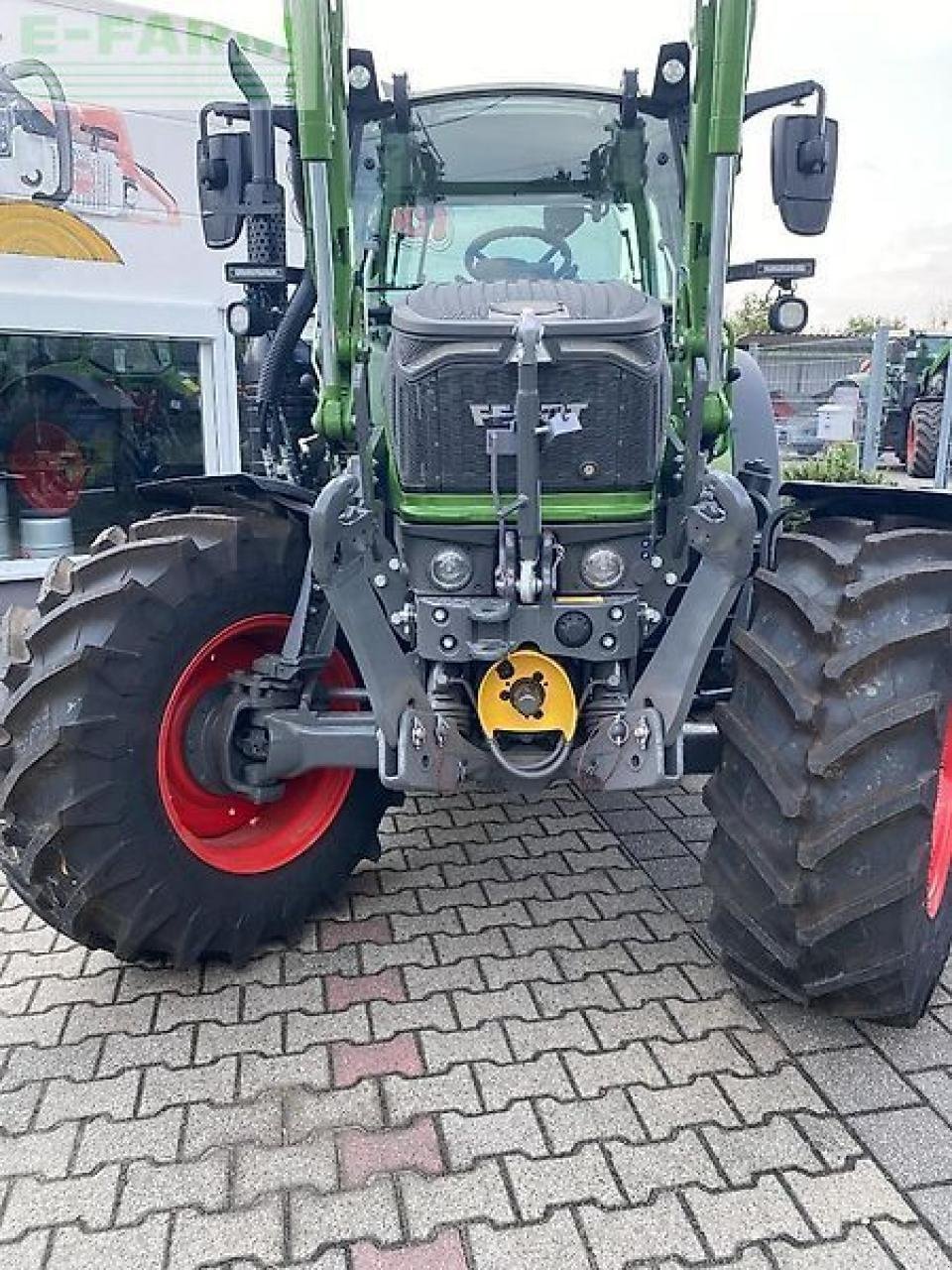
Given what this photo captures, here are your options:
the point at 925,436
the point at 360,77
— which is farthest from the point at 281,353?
the point at 925,436

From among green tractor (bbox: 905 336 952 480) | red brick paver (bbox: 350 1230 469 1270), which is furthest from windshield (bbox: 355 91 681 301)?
green tractor (bbox: 905 336 952 480)

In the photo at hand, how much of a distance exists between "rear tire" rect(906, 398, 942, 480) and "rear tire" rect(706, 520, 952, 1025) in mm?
13319

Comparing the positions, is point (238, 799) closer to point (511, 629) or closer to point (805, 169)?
point (511, 629)

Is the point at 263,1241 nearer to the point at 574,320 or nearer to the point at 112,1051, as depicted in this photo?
the point at 112,1051

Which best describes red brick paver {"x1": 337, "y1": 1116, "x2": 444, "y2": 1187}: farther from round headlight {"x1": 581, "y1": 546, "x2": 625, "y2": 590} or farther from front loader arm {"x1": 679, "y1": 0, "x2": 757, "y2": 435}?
front loader arm {"x1": 679, "y1": 0, "x2": 757, "y2": 435}

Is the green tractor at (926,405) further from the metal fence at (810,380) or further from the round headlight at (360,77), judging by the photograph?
the round headlight at (360,77)

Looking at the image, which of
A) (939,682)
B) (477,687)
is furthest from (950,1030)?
(477,687)

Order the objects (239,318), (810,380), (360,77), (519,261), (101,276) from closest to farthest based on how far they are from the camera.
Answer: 1. (519,261)
2. (360,77)
3. (239,318)
4. (101,276)
5. (810,380)

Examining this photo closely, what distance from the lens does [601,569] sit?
2957 mm

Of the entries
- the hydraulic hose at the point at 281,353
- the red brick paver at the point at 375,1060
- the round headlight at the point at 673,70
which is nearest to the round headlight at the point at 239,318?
the hydraulic hose at the point at 281,353

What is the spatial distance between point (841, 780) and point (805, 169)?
5.72 ft

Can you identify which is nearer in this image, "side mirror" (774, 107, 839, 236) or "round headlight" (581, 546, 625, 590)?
"round headlight" (581, 546, 625, 590)

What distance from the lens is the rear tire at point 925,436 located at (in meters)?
15.4

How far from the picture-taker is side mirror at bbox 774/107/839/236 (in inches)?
126
